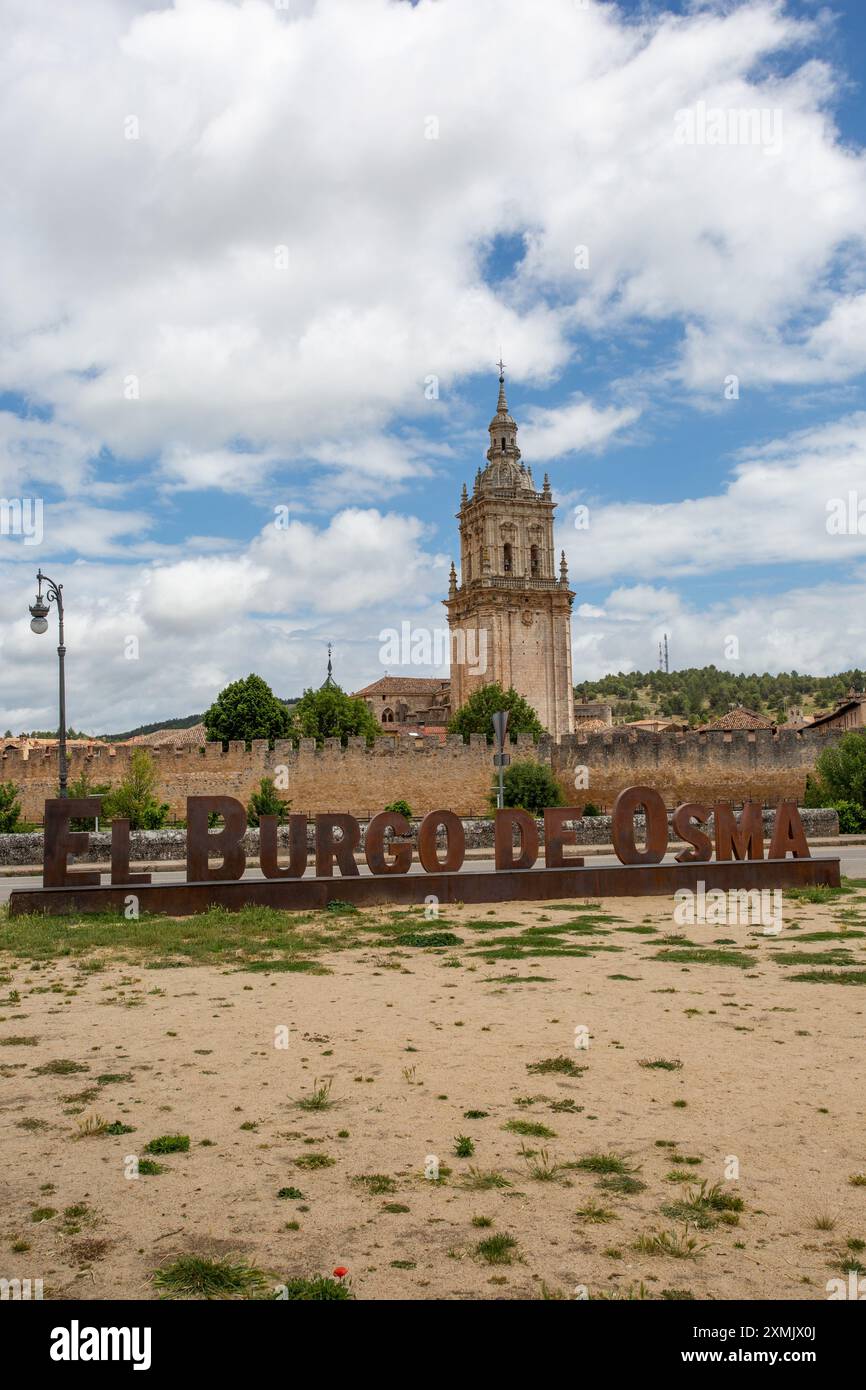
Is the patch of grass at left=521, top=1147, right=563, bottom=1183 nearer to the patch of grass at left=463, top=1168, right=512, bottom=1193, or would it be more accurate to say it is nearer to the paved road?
the patch of grass at left=463, top=1168, right=512, bottom=1193

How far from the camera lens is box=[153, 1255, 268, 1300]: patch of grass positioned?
4336 mm

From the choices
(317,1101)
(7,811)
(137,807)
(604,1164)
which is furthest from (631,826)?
(7,811)

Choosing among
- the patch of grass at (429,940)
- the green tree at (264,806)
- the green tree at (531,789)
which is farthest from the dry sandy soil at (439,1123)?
the green tree at (531,789)

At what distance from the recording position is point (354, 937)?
13.9 m

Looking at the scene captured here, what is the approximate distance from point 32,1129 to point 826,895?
550 inches

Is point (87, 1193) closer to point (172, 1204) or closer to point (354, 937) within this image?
point (172, 1204)

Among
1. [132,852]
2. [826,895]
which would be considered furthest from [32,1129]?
[132,852]

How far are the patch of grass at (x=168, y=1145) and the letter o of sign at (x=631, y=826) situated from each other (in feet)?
41.2

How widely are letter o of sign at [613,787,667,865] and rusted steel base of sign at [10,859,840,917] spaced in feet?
0.98

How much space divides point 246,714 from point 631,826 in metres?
45.7

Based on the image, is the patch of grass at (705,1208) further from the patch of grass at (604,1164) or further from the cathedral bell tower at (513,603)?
the cathedral bell tower at (513,603)

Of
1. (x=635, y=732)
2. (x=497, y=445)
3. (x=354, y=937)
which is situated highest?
(x=497, y=445)

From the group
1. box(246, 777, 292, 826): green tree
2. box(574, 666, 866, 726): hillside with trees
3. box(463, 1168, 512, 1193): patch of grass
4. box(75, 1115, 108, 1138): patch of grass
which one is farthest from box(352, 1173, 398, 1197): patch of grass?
box(574, 666, 866, 726): hillside with trees

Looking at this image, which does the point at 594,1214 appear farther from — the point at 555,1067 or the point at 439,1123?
the point at 555,1067
